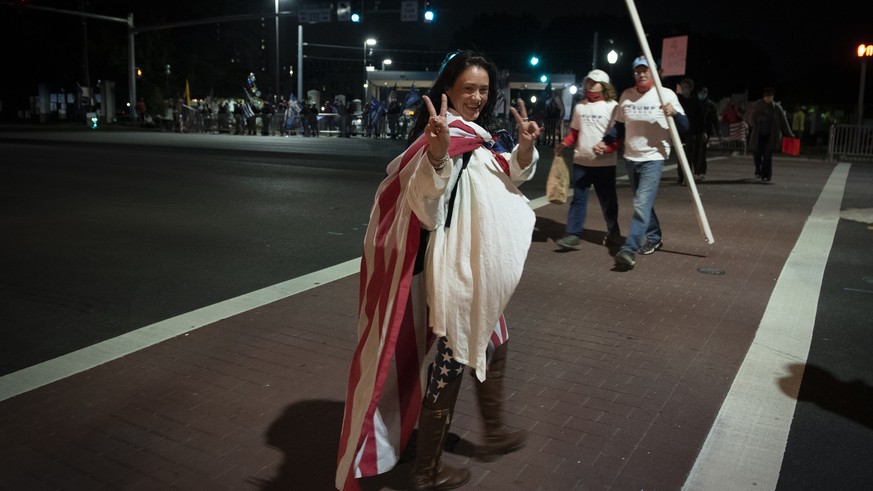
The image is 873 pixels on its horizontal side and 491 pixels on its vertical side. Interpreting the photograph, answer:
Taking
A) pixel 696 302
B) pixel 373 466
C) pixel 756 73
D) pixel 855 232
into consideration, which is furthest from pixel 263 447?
pixel 756 73

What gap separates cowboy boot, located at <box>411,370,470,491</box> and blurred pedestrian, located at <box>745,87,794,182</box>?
47.4 feet

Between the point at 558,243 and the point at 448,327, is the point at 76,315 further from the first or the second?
the point at 558,243

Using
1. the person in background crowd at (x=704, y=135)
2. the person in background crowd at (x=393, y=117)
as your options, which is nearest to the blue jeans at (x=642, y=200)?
the person in background crowd at (x=704, y=135)

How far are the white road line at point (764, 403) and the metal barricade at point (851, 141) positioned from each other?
19.1 m

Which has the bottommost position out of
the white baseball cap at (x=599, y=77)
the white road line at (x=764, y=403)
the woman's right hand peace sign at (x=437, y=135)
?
the white road line at (x=764, y=403)

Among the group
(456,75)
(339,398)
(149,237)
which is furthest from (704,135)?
(456,75)

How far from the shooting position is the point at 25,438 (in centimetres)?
372

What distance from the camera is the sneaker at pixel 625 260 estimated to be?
7.43 metres

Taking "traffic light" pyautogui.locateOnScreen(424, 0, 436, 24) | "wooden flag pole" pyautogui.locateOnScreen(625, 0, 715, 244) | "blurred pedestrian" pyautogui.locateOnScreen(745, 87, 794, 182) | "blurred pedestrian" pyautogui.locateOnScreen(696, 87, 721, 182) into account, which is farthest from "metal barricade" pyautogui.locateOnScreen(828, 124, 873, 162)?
"wooden flag pole" pyautogui.locateOnScreen(625, 0, 715, 244)

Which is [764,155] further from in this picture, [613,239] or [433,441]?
[433,441]

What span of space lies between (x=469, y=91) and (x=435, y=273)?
2.43 feet

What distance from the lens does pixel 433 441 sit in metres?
3.13

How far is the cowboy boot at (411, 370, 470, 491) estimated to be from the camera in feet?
10.2

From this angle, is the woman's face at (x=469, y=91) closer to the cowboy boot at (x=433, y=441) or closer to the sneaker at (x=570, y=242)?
the cowboy boot at (x=433, y=441)
